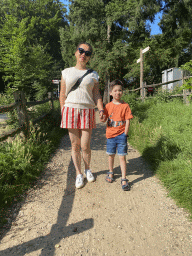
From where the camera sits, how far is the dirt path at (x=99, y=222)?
1.76 m

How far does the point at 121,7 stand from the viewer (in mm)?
15734

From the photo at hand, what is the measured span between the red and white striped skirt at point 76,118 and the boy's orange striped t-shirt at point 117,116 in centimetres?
31

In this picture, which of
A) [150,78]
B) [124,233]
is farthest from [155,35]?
[124,233]

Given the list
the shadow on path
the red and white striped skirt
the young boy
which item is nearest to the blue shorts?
the young boy

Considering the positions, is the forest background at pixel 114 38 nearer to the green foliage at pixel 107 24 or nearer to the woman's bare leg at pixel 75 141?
the green foliage at pixel 107 24

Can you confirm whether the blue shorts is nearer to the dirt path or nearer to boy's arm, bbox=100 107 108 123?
boy's arm, bbox=100 107 108 123

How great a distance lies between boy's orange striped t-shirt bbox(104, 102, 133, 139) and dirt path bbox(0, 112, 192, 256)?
0.83m

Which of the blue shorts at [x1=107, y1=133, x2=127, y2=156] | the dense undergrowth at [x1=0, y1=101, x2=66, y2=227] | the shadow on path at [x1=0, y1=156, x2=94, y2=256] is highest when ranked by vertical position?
the blue shorts at [x1=107, y1=133, x2=127, y2=156]

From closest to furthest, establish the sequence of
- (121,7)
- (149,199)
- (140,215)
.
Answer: (140,215), (149,199), (121,7)

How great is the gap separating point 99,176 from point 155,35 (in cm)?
1857

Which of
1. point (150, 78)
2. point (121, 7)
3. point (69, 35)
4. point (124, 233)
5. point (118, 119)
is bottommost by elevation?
point (124, 233)

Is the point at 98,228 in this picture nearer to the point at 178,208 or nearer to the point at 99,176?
the point at 178,208

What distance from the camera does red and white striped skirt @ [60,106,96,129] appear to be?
255cm

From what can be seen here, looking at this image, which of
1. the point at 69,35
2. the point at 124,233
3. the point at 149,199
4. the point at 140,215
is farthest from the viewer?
the point at 69,35
